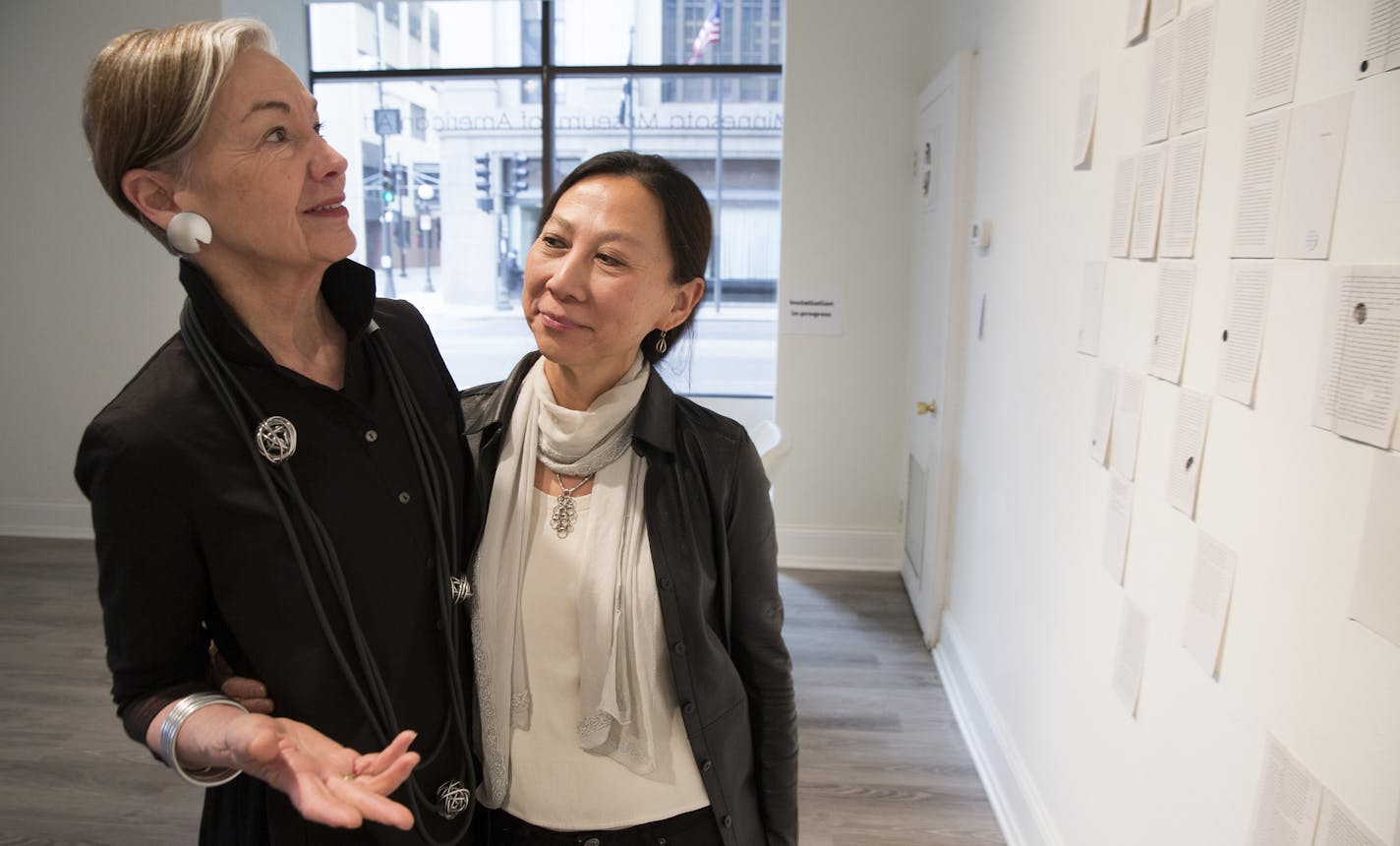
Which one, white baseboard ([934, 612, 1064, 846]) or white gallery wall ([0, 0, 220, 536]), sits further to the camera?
white gallery wall ([0, 0, 220, 536])

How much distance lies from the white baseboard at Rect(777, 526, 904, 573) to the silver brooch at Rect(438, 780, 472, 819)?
353 cm

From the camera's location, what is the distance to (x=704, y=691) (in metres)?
1.23

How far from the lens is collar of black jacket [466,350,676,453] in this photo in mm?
1251

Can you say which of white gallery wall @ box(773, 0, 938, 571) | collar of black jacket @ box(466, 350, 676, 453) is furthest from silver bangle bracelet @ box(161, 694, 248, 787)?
white gallery wall @ box(773, 0, 938, 571)

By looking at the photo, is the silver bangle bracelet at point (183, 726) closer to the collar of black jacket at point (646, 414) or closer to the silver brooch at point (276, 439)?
the silver brooch at point (276, 439)

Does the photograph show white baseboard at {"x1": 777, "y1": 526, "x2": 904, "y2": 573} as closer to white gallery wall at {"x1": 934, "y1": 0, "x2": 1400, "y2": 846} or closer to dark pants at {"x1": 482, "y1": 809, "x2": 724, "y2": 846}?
white gallery wall at {"x1": 934, "y1": 0, "x2": 1400, "y2": 846}

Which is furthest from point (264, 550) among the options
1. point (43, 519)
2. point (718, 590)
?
point (43, 519)

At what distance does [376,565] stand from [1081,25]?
1975 mm

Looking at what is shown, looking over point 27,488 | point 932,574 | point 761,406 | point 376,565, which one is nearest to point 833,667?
point 932,574

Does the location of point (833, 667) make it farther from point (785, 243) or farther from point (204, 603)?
point (204, 603)

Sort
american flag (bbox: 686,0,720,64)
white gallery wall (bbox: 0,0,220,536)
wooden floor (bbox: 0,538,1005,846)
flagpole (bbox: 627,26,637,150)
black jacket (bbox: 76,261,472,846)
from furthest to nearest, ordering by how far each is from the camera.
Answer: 1. flagpole (bbox: 627,26,637,150)
2. american flag (bbox: 686,0,720,64)
3. white gallery wall (bbox: 0,0,220,536)
4. wooden floor (bbox: 0,538,1005,846)
5. black jacket (bbox: 76,261,472,846)

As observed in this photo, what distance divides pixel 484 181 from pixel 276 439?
15.9ft

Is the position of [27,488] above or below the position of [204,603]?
below

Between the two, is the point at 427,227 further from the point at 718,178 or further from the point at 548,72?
the point at 718,178
